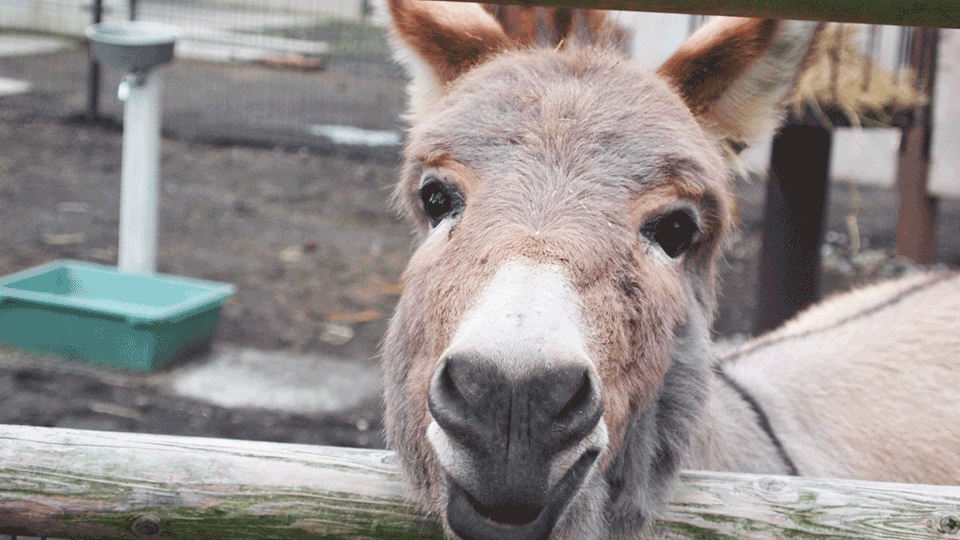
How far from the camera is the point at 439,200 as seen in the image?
2.12 m

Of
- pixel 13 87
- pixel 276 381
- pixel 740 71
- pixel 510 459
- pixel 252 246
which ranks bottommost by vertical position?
pixel 276 381

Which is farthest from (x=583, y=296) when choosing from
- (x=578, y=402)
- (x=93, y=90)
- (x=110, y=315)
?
(x=93, y=90)

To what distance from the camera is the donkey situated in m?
1.53

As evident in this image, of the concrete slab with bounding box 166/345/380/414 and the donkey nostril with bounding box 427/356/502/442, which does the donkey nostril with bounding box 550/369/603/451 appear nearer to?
the donkey nostril with bounding box 427/356/502/442

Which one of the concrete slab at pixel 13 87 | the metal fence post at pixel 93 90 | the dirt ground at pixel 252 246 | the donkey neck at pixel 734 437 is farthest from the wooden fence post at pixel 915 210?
the concrete slab at pixel 13 87

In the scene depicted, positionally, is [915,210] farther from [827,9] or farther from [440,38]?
[827,9]

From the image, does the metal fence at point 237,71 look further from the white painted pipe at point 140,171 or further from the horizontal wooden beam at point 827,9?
the horizontal wooden beam at point 827,9

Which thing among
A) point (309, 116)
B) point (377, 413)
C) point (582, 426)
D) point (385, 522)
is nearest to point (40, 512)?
point (385, 522)

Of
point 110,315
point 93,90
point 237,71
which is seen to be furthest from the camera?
point 237,71

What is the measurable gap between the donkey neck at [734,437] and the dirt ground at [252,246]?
235 cm

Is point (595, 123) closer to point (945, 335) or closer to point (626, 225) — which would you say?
point (626, 225)

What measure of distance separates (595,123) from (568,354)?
0.72m

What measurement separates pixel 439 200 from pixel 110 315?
12.3 ft

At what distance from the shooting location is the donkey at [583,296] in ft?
5.02
